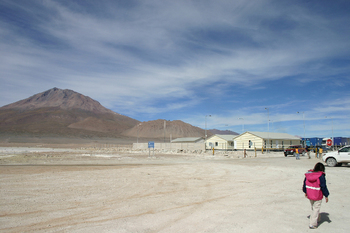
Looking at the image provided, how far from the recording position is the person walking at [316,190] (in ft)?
20.7

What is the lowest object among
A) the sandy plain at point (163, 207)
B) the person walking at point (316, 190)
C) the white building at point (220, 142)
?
the sandy plain at point (163, 207)

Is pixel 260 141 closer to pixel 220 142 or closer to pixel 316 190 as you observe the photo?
pixel 220 142

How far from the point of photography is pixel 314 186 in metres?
6.46

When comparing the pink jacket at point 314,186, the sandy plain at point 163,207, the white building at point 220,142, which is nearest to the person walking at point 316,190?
the pink jacket at point 314,186

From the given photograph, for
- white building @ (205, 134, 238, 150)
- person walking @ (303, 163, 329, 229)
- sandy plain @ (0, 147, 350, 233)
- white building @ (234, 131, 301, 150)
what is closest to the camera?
person walking @ (303, 163, 329, 229)

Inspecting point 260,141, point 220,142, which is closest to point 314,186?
point 260,141

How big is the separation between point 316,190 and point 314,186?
0.32 feet

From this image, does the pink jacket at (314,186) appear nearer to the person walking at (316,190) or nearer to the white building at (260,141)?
the person walking at (316,190)

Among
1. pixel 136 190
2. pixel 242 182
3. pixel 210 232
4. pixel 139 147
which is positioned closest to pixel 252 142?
pixel 139 147

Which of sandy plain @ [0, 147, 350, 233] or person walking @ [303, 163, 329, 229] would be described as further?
sandy plain @ [0, 147, 350, 233]

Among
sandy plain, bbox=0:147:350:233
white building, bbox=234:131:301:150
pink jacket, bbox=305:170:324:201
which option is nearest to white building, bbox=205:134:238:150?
white building, bbox=234:131:301:150

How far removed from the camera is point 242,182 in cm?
1313

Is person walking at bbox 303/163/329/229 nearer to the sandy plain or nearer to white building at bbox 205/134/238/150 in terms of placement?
the sandy plain

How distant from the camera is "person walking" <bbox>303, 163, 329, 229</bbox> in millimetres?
6305
